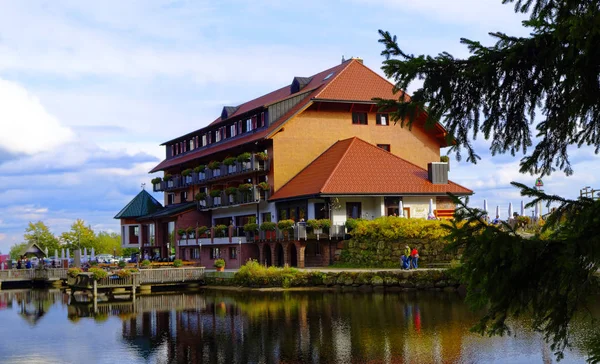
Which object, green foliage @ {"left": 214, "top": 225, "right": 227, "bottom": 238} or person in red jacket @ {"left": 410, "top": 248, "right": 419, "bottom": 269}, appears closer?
person in red jacket @ {"left": 410, "top": 248, "right": 419, "bottom": 269}

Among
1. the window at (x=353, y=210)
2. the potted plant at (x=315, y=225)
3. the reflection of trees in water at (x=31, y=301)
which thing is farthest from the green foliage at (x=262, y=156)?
the reflection of trees in water at (x=31, y=301)

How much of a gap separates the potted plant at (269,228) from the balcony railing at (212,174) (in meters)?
5.35

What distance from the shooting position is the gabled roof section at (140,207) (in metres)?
77.0

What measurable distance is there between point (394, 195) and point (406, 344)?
28.7 m

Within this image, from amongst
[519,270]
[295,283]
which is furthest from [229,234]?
[519,270]

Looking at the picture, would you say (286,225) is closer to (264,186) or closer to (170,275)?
(264,186)

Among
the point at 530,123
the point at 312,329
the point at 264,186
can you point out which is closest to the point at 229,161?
the point at 264,186

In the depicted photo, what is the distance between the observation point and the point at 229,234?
5850 centimetres

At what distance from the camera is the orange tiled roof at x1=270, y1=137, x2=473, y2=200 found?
169 ft

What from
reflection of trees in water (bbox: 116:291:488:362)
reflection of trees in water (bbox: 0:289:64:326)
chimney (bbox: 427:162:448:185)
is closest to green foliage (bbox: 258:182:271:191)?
chimney (bbox: 427:162:448:185)

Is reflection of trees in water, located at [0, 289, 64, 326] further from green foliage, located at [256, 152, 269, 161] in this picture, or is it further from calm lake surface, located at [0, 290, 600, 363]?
green foliage, located at [256, 152, 269, 161]

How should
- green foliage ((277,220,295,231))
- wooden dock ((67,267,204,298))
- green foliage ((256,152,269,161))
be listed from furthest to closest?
green foliage ((256,152,269,161)) < green foliage ((277,220,295,231)) < wooden dock ((67,267,204,298))

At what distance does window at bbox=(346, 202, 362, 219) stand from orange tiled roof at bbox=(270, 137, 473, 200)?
137 centimetres

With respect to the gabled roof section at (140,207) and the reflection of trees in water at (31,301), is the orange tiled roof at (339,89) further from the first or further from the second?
the reflection of trees in water at (31,301)
